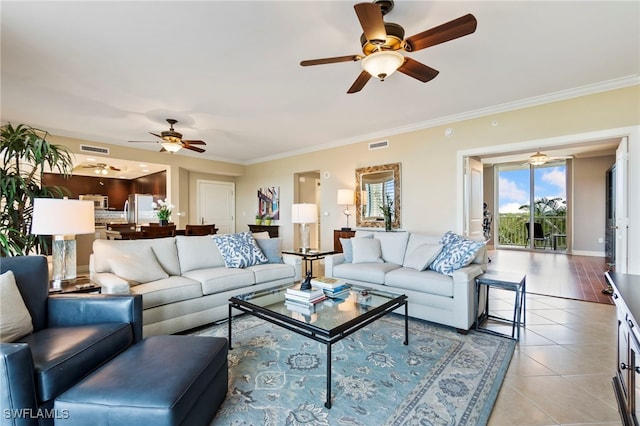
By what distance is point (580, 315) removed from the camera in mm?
3260

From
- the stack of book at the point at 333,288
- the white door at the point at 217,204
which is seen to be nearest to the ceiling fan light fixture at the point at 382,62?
the stack of book at the point at 333,288

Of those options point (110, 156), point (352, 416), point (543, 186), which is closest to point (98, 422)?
point (352, 416)

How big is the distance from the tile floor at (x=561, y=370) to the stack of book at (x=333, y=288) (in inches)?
51.9

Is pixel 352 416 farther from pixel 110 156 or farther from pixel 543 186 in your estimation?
pixel 543 186

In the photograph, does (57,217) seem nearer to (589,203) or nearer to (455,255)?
(455,255)

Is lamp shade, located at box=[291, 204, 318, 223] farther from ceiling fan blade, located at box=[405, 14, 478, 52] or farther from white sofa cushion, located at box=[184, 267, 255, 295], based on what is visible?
ceiling fan blade, located at box=[405, 14, 478, 52]

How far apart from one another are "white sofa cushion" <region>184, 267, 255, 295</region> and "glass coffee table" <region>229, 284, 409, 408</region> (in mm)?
633

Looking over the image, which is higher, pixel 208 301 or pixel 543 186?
pixel 543 186

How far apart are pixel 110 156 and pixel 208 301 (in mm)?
4705

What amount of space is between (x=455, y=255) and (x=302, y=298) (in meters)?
1.78

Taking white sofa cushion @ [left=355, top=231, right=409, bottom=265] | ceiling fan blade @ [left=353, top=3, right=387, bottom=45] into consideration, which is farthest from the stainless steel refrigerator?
ceiling fan blade @ [left=353, top=3, right=387, bottom=45]

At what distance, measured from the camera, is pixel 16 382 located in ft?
3.89

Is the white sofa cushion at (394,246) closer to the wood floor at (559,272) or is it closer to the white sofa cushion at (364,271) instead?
the white sofa cushion at (364,271)

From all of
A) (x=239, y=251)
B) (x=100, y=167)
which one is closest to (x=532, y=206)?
(x=239, y=251)
